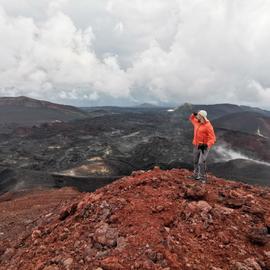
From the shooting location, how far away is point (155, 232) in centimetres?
792

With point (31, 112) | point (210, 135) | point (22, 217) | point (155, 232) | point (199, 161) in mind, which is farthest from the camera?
point (31, 112)

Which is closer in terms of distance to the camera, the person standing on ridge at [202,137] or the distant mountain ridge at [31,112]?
the person standing on ridge at [202,137]

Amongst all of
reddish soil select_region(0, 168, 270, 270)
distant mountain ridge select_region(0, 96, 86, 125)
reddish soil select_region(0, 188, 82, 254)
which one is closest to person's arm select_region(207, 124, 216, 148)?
reddish soil select_region(0, 168, 270, 270)

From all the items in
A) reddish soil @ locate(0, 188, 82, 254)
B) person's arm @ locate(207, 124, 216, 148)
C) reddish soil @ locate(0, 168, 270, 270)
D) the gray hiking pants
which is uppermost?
person's arm @ locate(207, 124, 216, 148)

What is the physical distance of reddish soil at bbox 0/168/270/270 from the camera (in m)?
7.41

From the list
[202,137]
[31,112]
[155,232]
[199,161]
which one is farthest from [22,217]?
[31,112]

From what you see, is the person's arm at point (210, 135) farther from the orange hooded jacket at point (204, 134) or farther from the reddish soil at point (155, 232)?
the reddish soil at point (155, 232)

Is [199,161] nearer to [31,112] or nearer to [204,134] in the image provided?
[204,134]

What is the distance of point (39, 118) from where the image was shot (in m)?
104

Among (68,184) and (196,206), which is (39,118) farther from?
(196,206)

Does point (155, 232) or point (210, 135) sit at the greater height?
point (210, 135)

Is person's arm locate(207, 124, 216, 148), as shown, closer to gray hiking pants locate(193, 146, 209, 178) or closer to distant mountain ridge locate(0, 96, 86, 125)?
gray hiking pants locate(193, 146, 209, 178)

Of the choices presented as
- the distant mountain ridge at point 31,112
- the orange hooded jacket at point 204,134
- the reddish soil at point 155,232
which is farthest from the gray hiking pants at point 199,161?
the distant mountain ridge at point 31,112

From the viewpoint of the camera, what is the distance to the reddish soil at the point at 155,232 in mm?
7410
